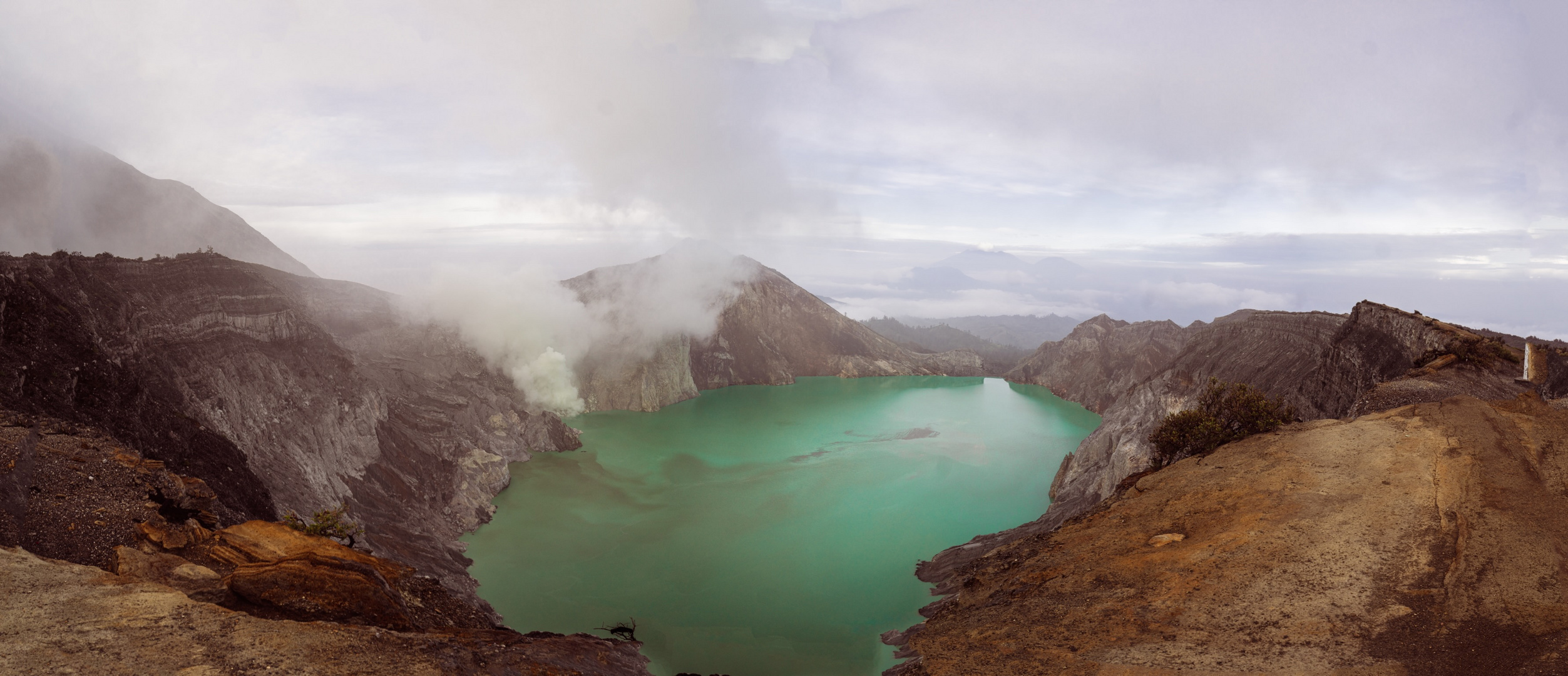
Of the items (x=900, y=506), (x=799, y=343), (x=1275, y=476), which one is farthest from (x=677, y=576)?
(x=799, y=343)

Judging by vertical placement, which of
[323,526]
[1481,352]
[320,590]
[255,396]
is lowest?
[323,526]

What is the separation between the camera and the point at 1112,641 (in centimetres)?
1388

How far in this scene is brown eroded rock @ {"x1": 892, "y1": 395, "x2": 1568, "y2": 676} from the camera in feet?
36.6

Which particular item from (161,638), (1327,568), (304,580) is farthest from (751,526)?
(161,638)

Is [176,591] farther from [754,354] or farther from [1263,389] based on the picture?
[754,354]

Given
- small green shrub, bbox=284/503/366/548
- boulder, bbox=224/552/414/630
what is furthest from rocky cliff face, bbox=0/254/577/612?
boulder, bbox=224/552/414/630

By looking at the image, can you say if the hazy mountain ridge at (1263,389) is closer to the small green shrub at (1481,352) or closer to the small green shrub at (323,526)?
the small green shrub at (1481,352)

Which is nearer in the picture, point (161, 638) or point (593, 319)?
point (161, 638)

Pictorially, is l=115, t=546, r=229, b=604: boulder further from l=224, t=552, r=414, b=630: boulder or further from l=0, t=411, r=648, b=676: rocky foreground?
l=224, t=552, r=414, b=630: boulder

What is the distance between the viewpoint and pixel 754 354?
121000 millimetres

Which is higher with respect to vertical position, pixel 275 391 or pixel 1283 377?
pixel 1283 377

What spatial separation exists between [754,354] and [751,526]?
80471 millimetres

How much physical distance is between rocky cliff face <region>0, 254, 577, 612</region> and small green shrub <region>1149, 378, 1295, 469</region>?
112ft

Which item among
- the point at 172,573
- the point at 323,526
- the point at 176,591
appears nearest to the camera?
the point at 176,591
